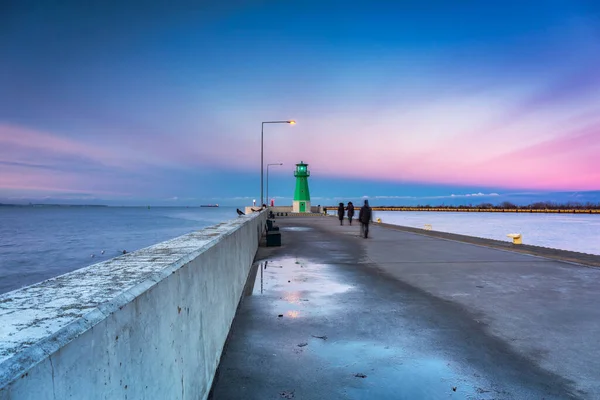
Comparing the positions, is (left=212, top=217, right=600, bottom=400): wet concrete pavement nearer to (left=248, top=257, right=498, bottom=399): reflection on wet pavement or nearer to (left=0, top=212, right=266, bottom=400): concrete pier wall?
(left=248, top=257, right=498, bottom=399): reflection on wet pavement

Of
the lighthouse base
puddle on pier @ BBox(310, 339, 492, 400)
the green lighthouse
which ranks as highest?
the green lighthouse

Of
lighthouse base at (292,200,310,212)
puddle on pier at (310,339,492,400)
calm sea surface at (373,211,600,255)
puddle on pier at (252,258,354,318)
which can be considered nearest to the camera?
puddle on pier at (310,339,492,400)

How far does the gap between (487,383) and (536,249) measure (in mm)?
12773

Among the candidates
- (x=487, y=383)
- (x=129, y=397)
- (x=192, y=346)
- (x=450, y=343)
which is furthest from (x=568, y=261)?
(x=129, y=397)

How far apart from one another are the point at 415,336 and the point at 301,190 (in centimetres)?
6004

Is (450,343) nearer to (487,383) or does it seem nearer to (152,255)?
(487,383)

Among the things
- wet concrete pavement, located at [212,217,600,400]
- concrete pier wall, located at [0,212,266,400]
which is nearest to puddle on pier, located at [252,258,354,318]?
wet concrete pavement, located at [212,217,600,400]

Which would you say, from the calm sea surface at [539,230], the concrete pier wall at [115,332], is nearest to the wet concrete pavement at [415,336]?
the concrete pier wall at [115,332]

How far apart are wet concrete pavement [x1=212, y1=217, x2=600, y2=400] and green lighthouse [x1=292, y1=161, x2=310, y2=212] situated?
54270mm

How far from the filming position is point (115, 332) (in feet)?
6.19

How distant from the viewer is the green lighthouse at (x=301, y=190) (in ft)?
212

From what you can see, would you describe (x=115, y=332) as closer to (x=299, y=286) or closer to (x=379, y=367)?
(x=379, y=367)

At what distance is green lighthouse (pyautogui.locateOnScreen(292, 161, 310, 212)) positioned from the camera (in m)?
64.8

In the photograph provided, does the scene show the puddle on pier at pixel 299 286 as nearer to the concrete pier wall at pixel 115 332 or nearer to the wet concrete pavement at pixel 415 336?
the wet concrete pavement at pixel 415 336
